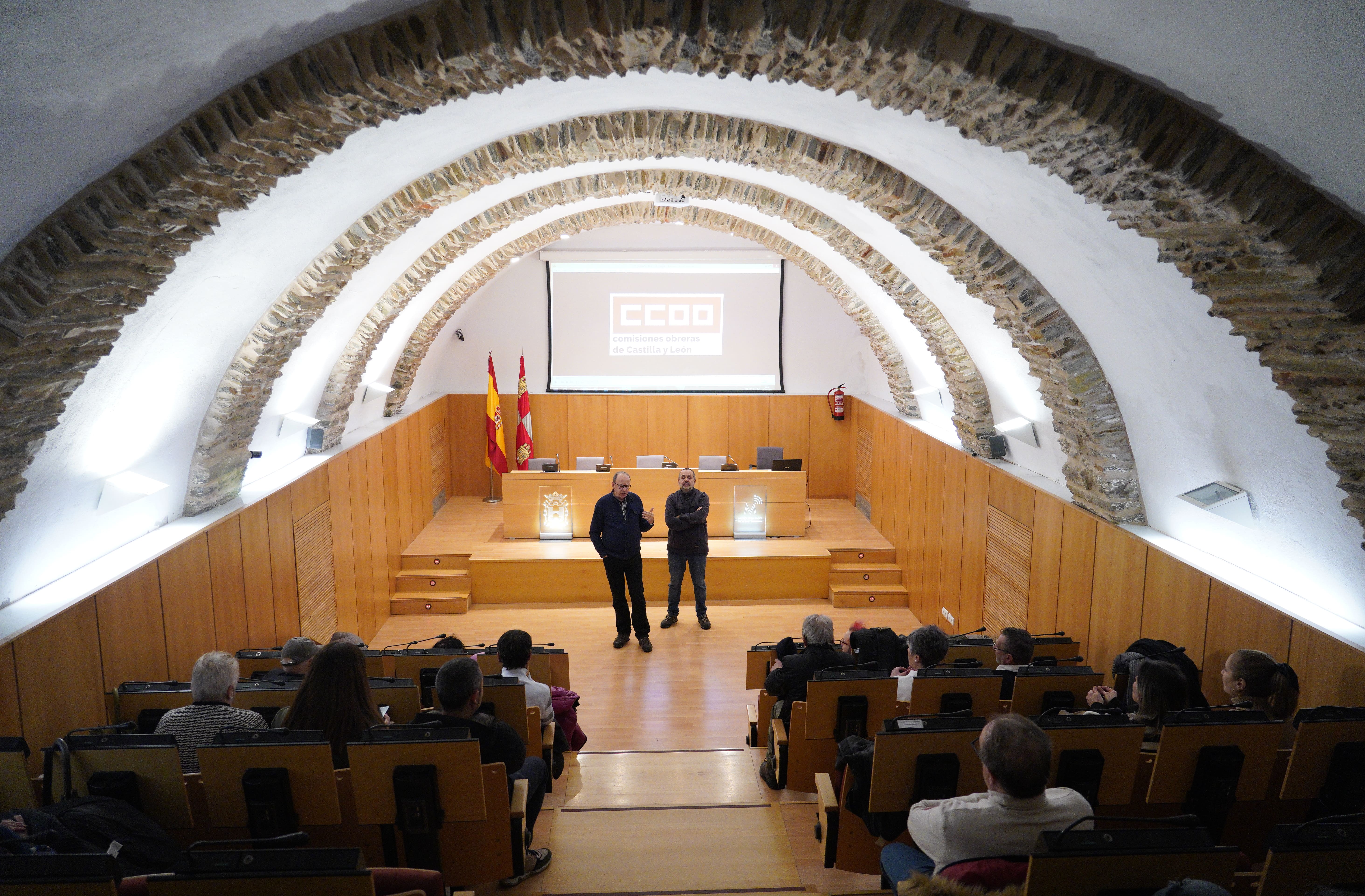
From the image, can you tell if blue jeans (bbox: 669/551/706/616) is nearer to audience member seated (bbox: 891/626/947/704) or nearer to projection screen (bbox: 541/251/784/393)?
audience member seated (bbox: 891/626/947/704)

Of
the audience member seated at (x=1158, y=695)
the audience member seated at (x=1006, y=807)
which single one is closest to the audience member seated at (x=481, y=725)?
the audience member seated at (x=1006, y=807)

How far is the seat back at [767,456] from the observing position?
476 inches

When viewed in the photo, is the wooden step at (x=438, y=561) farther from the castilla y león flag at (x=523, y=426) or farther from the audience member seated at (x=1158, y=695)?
the audience member seated at (x=1158, y=695)

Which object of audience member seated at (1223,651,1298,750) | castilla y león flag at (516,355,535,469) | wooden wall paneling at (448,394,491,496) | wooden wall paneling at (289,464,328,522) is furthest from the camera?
wooden wall paneling at (448,394,491,496)

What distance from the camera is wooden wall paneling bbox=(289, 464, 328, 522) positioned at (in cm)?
724

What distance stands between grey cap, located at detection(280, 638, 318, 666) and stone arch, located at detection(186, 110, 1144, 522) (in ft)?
6.35

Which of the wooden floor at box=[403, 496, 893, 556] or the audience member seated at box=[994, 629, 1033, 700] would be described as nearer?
the audience member seated at box=[994, 629, 1033, 700]

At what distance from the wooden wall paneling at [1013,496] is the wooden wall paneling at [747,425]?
226 inches

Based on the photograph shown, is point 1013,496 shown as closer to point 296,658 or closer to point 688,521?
point 688,521

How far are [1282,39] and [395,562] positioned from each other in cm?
944

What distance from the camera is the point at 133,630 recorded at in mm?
4887

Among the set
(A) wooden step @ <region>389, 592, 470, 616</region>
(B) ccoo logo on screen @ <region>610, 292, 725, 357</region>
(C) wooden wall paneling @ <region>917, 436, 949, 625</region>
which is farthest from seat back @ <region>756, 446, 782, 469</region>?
(A) wooden step @ <region>389, 592, 470, 616</region>

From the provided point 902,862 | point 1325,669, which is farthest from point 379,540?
point 1325,669

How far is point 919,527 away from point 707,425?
4.42 meters
